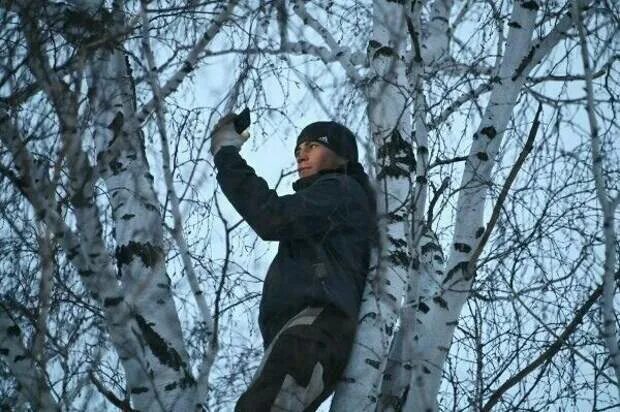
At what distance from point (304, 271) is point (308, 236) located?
140 millimetres

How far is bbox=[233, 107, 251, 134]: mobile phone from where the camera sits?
15.6 feet

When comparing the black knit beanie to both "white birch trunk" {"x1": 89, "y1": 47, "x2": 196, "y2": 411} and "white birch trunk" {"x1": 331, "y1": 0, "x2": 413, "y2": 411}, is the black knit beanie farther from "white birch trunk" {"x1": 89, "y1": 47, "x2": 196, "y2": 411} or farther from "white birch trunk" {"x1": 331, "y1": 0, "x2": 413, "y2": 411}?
"white birch trunk" {"x1": 89, "y1": 47, "x2": 196, "y2": 411}

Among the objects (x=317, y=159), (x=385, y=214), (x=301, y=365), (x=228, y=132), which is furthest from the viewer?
(x=317, y=159)

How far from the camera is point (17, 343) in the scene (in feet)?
13.5

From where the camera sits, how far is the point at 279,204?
4.38m

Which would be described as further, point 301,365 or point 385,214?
point 301,365

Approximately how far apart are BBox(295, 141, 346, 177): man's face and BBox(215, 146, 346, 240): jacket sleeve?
0.97ft

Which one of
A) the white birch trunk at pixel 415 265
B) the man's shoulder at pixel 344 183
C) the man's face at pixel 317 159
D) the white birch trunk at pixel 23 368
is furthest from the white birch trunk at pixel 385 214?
the white birch trunk at pixel 23 368

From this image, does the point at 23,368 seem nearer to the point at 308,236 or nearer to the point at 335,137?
the point at 308,236

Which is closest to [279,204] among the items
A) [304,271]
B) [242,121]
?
[304,271]

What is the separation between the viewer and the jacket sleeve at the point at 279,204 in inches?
172

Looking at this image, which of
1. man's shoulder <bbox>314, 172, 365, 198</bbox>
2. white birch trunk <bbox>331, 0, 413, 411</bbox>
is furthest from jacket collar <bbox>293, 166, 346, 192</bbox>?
white birch trunk <bbox>331, 0, 413, 411</bbox>

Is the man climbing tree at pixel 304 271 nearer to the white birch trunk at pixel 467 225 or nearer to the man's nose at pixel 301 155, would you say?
the man's nose at pixel 301 155

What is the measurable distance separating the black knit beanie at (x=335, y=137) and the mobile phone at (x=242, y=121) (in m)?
0.29
